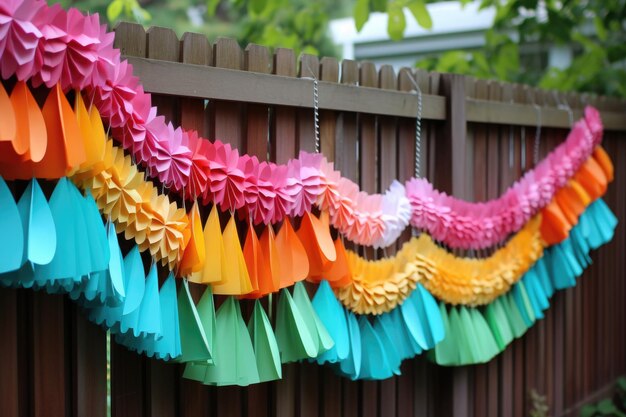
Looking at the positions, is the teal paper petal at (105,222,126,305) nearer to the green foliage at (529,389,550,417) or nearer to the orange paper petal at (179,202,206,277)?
the orange paper petal at (179,202,206,277)

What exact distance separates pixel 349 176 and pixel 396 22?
5.04 ft

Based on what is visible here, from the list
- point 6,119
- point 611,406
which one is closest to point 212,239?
point 6,119

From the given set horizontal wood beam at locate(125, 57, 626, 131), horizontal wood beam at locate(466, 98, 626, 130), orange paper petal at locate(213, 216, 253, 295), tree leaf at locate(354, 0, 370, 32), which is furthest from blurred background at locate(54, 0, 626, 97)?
orange paper petal at locate(213, 216, 253, 295)

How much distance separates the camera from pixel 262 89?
7.83 ft

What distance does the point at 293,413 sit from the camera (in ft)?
8.52

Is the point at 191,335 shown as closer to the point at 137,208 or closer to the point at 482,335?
the point at 137,208

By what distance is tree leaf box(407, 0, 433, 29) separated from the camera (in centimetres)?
403

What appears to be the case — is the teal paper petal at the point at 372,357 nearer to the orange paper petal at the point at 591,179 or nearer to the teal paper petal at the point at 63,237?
the teal paper petal at the point at 63,237

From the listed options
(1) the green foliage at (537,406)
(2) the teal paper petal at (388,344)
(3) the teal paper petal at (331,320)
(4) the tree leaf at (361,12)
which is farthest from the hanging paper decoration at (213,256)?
(1) the green foliage at (537,406)

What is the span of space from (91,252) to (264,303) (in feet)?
2.70

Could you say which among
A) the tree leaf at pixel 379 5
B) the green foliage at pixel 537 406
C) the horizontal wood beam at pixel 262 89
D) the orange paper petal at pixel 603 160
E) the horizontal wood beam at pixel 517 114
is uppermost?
the tree leaf at pixel 379 5

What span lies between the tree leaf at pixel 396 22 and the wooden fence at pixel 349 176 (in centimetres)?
68

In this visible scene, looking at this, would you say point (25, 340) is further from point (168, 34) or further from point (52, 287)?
point (168, 34)

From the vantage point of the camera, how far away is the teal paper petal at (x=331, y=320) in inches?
98.9
